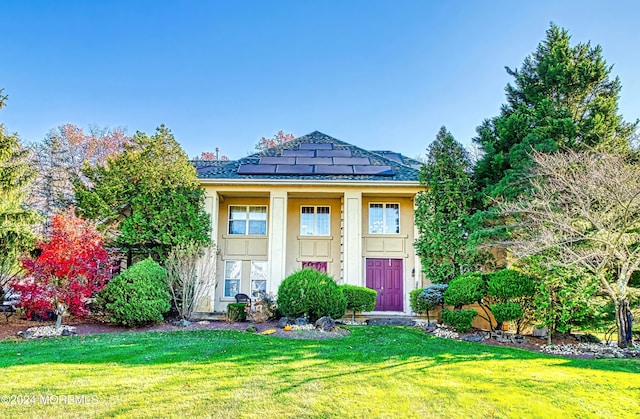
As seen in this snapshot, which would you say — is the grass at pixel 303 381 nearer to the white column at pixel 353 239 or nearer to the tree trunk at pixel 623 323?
the tree trunk at pixel 623 323

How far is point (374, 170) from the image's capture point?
1656cm

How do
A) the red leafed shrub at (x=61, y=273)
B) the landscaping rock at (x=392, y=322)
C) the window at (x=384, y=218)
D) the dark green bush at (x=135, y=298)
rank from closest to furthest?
the red leafed shrub at (x=61, y=273)
the dark green bush at (x=135, y=298)
the landscaping rock at (x=392, y=322)
the window at (x=384, y=218)

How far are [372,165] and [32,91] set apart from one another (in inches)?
545

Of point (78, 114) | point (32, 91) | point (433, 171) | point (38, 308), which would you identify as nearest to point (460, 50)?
point (433, 171)

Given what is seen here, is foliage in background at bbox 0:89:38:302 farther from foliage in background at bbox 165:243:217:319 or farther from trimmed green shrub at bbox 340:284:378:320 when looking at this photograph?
trimmed green shrub at bbox 340:284:378:320

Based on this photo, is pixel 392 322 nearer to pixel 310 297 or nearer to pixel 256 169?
pixel 310 297

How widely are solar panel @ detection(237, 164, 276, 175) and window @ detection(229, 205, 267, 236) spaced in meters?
1.60

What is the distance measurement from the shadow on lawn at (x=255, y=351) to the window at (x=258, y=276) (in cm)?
609

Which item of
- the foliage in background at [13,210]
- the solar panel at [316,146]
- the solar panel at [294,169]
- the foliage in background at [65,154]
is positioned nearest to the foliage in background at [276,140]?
the foliage in background at [65,154]

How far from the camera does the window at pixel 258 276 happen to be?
1645 cm

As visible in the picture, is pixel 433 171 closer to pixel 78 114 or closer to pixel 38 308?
pixel 38 308

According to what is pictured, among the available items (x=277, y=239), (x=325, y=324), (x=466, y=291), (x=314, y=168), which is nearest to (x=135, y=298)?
(x=325, y=324)

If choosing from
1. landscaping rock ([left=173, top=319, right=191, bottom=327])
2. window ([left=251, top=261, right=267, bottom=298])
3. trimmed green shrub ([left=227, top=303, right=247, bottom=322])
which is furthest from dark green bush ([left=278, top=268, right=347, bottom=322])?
window ([left=251, top=261, right=267, bottom=298])

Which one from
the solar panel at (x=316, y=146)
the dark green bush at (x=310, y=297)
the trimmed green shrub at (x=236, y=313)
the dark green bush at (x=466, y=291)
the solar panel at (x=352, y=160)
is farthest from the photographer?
the solar panel at (x=316, y=146)
